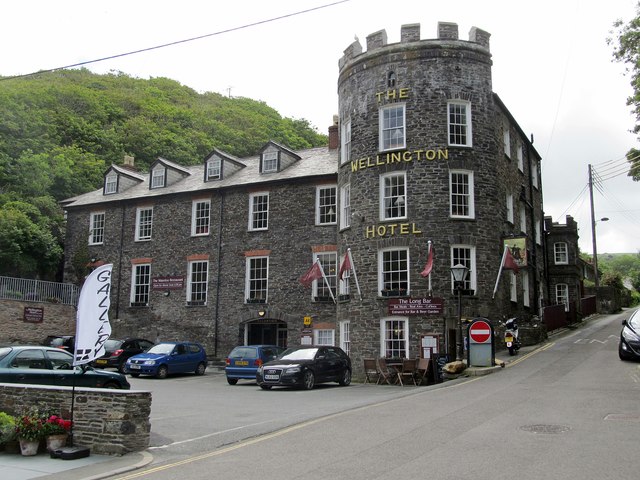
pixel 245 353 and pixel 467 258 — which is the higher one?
pixel 467 258

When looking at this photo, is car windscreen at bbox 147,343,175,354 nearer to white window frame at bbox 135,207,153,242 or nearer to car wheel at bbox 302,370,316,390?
car wheel at bbox 302,370,316,390

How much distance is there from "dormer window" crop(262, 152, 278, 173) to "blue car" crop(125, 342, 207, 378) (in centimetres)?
1035

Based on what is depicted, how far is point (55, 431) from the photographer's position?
1044cm

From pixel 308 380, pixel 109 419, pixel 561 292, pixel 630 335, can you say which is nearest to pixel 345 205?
pixel 308 380

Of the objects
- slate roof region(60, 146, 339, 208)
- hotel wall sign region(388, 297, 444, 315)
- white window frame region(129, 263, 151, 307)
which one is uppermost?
slate roof region(60, 146, 339, 208)

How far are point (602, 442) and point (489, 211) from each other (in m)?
17.6

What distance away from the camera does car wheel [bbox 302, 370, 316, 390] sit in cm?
2022

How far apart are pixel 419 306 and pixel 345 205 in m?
6.37

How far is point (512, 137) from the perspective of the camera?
106 feet

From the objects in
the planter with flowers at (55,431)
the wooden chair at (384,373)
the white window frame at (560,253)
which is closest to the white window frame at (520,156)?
the white window frame at (560,253)

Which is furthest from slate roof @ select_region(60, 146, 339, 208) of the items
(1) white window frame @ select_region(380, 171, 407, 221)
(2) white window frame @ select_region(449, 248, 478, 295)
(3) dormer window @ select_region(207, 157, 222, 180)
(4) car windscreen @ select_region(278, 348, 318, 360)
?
(4) car windscreen @ select_region(278, 348, 318, 360)

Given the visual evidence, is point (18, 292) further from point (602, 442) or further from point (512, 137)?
point (602, 442)

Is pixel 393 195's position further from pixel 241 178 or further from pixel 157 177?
pixel 157 177

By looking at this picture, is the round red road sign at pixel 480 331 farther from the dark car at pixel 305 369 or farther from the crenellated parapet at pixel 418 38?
the crenellated parapet at pixel 418 38
